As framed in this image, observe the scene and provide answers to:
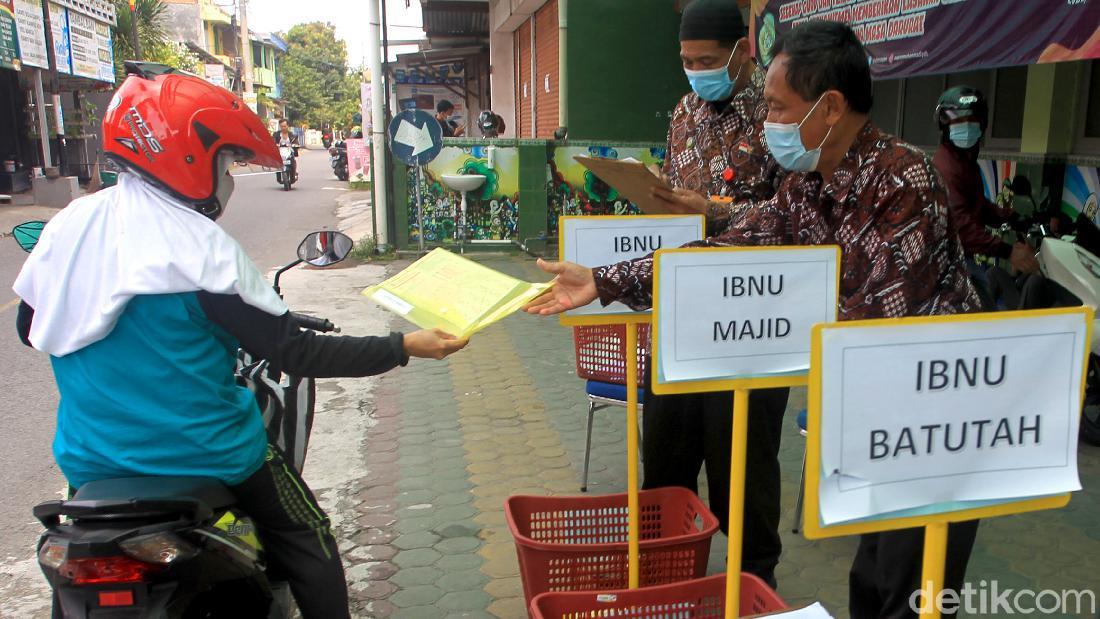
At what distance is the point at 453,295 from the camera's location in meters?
2.26

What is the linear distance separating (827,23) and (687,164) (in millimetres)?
1131

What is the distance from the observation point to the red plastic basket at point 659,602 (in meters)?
2.38

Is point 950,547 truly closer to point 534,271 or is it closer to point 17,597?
point 17,597

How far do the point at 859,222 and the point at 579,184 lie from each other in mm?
8515

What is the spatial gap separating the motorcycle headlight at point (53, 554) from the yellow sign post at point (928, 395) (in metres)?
1.51

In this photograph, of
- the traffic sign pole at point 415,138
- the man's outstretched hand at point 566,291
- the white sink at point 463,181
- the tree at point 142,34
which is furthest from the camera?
the tree at point 142,34

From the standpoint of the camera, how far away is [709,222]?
3.07 meters

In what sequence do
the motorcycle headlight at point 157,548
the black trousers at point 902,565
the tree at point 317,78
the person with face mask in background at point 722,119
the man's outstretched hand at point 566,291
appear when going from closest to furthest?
the motorcycle headlight at point 157,548 < the black trousers at point 902,565 < the man's outstretched hand at point 566,291 < the person with face mask in background at point 722,119 < the tree at point 317,78

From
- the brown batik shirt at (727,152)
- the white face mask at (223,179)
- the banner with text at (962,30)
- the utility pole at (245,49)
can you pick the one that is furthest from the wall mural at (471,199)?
the utility pole at (245,49)

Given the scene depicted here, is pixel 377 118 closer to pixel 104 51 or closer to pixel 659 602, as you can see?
pixel 659 602

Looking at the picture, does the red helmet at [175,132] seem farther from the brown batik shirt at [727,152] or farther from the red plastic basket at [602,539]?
the brown batik shirt at [727,152]

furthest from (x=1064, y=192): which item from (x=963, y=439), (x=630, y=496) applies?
(x=963, y=439)

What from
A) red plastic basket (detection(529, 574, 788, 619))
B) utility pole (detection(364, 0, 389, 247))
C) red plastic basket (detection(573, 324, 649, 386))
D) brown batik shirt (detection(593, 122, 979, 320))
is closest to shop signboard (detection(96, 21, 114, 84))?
utility pole (detection(364, 0, 389, 247))

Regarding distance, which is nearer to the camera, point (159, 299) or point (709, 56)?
point (159, 299)
